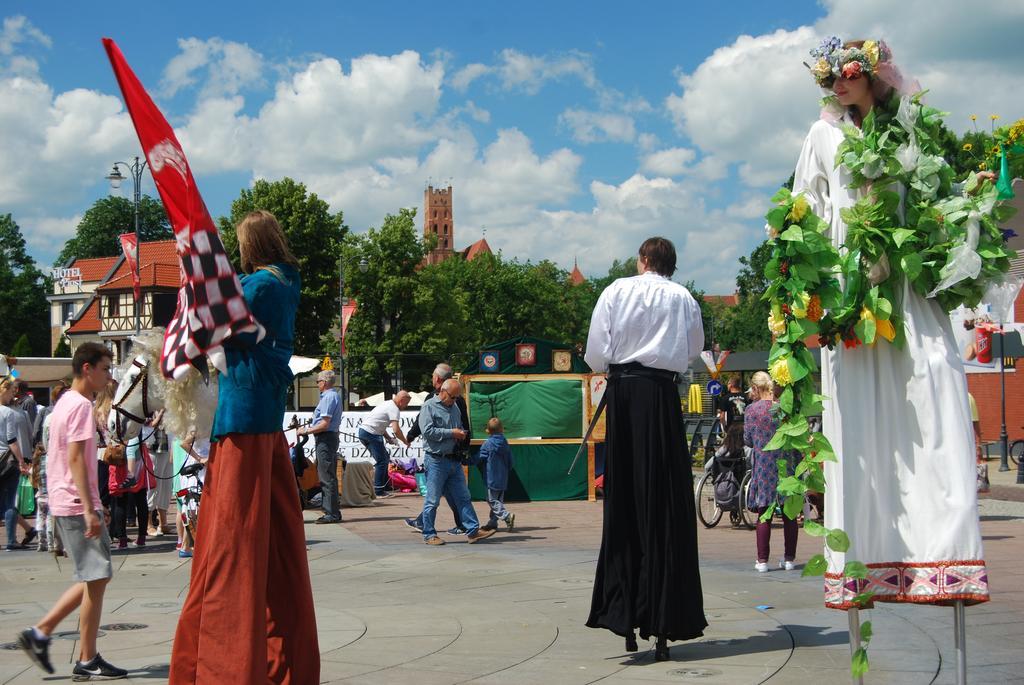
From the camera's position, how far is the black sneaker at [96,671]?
19.0 feet

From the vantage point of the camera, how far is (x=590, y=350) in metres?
6.29

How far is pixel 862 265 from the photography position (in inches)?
167

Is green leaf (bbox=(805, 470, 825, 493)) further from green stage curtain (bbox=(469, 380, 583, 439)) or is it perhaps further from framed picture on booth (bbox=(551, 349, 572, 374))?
framed picture on booth (bbox=(551, 349, 572, 374))

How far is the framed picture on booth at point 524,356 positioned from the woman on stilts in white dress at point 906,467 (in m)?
13.6

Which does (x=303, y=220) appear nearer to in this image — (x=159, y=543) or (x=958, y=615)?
(x=159, y=543)

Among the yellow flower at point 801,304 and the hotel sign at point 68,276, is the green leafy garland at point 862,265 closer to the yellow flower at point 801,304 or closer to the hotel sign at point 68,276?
the yellow flower at point 801,304

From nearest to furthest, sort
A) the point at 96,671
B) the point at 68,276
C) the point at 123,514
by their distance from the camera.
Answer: the point at 96,671 < the point at 123,514 < the point at 68,276

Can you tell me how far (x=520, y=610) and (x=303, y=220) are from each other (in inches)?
2124

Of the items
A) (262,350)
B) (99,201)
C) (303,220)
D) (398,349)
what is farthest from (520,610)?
(99,201)

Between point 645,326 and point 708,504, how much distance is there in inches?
337

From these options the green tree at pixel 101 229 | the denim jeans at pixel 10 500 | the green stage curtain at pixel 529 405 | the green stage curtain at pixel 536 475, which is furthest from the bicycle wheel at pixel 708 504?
the green tree at pixel 101 229

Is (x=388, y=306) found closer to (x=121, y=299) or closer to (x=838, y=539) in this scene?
(x=121, y=299)

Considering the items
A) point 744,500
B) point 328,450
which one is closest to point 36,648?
point 328,450

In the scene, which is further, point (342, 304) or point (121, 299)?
point (121, 299)
